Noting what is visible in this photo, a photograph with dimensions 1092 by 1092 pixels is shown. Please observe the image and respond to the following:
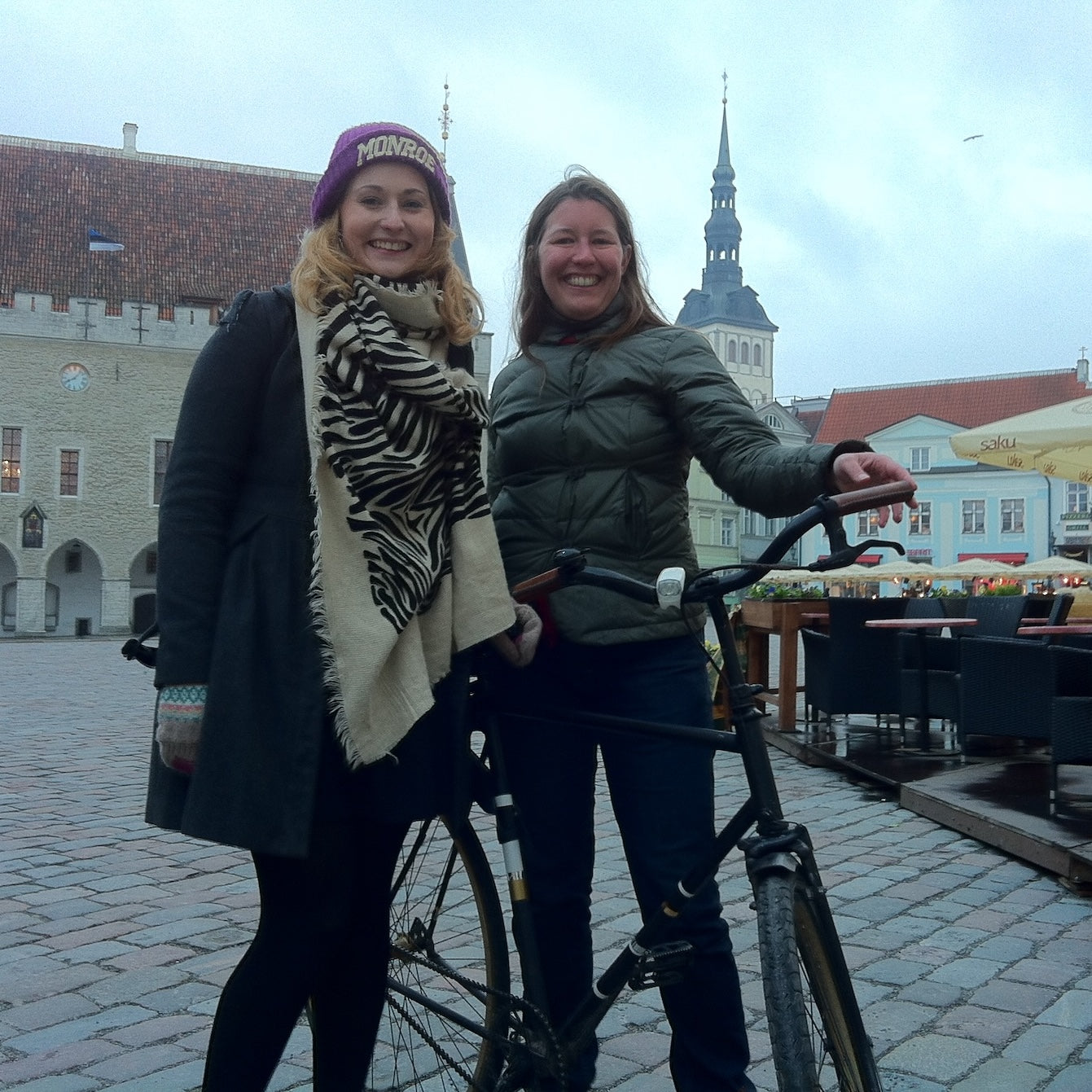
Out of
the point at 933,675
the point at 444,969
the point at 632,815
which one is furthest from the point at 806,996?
the point at 933,675

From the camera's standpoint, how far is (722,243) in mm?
98250

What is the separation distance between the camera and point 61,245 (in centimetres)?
3753

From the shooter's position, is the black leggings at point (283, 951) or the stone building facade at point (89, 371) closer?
the black leggings at point (283, 951)

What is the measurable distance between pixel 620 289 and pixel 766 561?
875 mm

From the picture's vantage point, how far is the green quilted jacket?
2.28 meters

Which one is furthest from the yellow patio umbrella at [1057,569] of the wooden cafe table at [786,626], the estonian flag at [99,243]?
the estonian flag at [99,243]

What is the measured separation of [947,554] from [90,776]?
48.9 metres

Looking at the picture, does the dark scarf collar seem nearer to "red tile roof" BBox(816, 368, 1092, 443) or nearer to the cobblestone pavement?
the cobblestone pavement

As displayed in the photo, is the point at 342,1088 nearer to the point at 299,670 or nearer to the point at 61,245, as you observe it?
the point at 299,670

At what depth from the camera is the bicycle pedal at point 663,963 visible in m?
2.05

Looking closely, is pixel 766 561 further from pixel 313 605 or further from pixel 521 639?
pixel 313 605

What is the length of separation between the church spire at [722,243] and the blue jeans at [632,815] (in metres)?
98.1

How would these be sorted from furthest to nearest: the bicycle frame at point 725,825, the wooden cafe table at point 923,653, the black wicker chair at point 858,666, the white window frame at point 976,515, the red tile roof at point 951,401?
the red tile roof at point 951,401 < the white window frame at point 976,515 < the black wicker chair at point 858,666 < the wooden cafe table at point 923,653 < the bicycle frame at point 725,825

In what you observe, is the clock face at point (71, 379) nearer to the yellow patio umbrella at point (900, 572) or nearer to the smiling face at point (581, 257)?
the yellow patio umbrella at point (900, 572)
